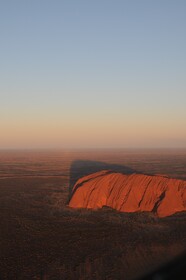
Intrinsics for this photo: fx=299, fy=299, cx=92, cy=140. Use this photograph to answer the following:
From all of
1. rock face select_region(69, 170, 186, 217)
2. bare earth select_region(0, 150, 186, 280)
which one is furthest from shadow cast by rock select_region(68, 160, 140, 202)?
bare earth select_region(0, 150, 186, 280)

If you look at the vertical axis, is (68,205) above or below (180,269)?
below

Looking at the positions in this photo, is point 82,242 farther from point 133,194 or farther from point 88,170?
point 88,170

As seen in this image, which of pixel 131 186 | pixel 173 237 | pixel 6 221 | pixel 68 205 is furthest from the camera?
pixel 68 205

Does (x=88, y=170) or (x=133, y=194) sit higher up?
(x=133, y=194)

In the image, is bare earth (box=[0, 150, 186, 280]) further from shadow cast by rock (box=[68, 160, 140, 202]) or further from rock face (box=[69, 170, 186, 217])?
shadow cast by rock (box=[68, 160, 140, 202])

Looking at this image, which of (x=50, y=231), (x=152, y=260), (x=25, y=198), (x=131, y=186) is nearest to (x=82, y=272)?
(x=152, y=260)

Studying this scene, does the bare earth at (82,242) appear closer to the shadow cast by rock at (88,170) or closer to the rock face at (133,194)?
the rock face at (133,194)

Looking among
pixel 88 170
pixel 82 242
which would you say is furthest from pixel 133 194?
pixel 88 170

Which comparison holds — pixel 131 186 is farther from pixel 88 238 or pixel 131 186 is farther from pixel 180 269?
pixel 180 269
